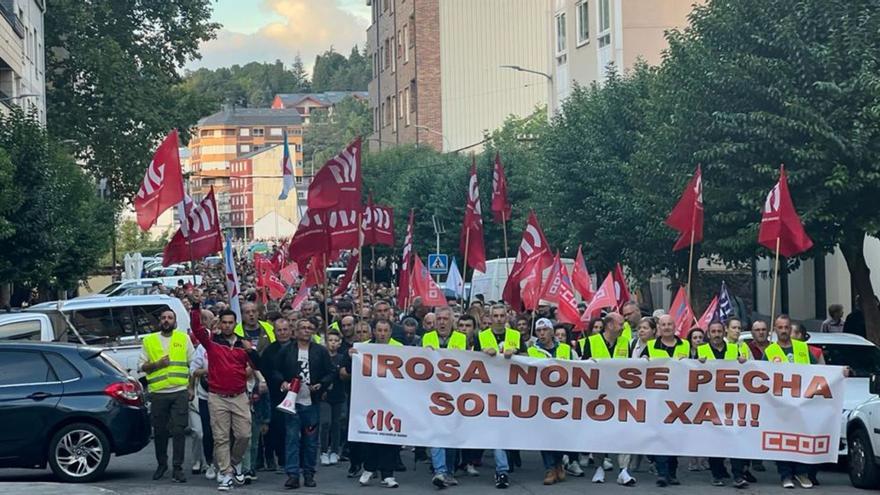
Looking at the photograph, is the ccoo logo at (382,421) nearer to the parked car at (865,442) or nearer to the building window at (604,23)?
the parked car at (865,442)

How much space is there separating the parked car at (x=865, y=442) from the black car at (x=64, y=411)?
6939 mm

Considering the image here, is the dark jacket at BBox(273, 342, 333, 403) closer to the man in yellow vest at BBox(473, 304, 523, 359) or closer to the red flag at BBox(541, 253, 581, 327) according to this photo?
the man in yellow vest at BBox(473, 304, 523, 359)

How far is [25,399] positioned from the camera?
14234mm

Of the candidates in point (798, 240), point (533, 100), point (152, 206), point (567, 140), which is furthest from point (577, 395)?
point (533, 100)

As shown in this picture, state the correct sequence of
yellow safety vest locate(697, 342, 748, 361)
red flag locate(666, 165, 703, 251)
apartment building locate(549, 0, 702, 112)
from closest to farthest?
yellow safety vest locate(697, 342, 748, 361) → red flag locate(666, 165, 703, 251) → apartment building locate(549, 0, 702, 112)

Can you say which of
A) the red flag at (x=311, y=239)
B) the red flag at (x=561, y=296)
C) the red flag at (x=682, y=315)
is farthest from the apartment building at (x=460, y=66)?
the red flag at (x=311, y=239)

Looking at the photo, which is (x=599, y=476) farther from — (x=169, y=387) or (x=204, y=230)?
(x=204, y=230)

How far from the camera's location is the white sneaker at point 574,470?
15258 mm

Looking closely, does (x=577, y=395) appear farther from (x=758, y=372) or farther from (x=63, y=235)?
(x=63, y=235)

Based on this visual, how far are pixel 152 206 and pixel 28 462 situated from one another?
5.26 meters

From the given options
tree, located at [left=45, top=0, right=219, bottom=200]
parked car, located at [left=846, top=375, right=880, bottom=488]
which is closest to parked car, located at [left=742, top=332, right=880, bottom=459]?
parked car, located at [left=846, top=375, right=880, bottom=488]

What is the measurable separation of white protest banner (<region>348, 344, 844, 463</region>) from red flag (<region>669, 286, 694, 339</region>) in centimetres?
421

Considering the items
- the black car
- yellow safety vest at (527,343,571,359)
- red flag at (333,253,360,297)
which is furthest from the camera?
red flag at (333,253,360,297)

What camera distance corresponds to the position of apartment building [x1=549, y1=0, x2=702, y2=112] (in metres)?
42.8
